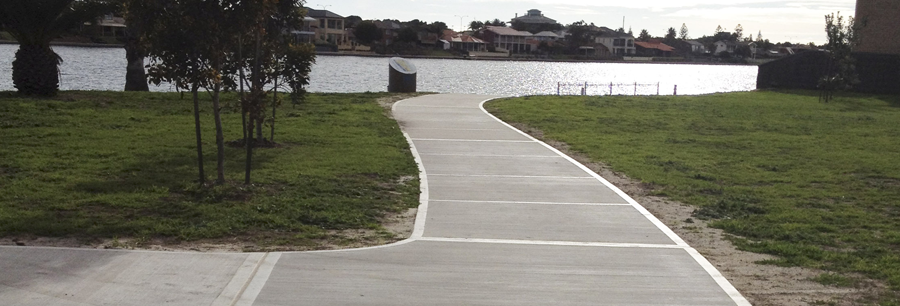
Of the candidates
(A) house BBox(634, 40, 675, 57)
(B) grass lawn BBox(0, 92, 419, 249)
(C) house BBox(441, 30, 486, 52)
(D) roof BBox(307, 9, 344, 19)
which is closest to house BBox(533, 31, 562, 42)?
(A) house BBox(634, 40, 675, 57)

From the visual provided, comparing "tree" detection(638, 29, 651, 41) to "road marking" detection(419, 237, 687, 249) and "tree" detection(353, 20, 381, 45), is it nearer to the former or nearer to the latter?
"tree" detection(353, 20, 381, 45)

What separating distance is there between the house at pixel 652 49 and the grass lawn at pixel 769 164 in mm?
134391

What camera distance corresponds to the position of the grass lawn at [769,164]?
983cm

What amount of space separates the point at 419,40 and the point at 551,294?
121m

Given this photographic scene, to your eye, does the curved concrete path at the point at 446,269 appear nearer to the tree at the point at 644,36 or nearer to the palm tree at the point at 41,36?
the palm tree at the point at 41,36

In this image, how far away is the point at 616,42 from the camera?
15888 centimetres

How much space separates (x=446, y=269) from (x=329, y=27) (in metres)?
118

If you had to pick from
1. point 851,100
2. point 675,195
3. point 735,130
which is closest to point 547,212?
point 675,195

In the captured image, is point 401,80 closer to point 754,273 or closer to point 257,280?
point 754,273

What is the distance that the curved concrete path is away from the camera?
7250mm

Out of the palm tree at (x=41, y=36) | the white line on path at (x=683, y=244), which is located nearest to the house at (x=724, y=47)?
the palm tree at (x=41, y=36)

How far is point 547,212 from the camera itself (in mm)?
11227

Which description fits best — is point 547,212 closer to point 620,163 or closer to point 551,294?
point 551,294

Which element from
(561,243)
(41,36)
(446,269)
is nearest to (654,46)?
(41,36)
